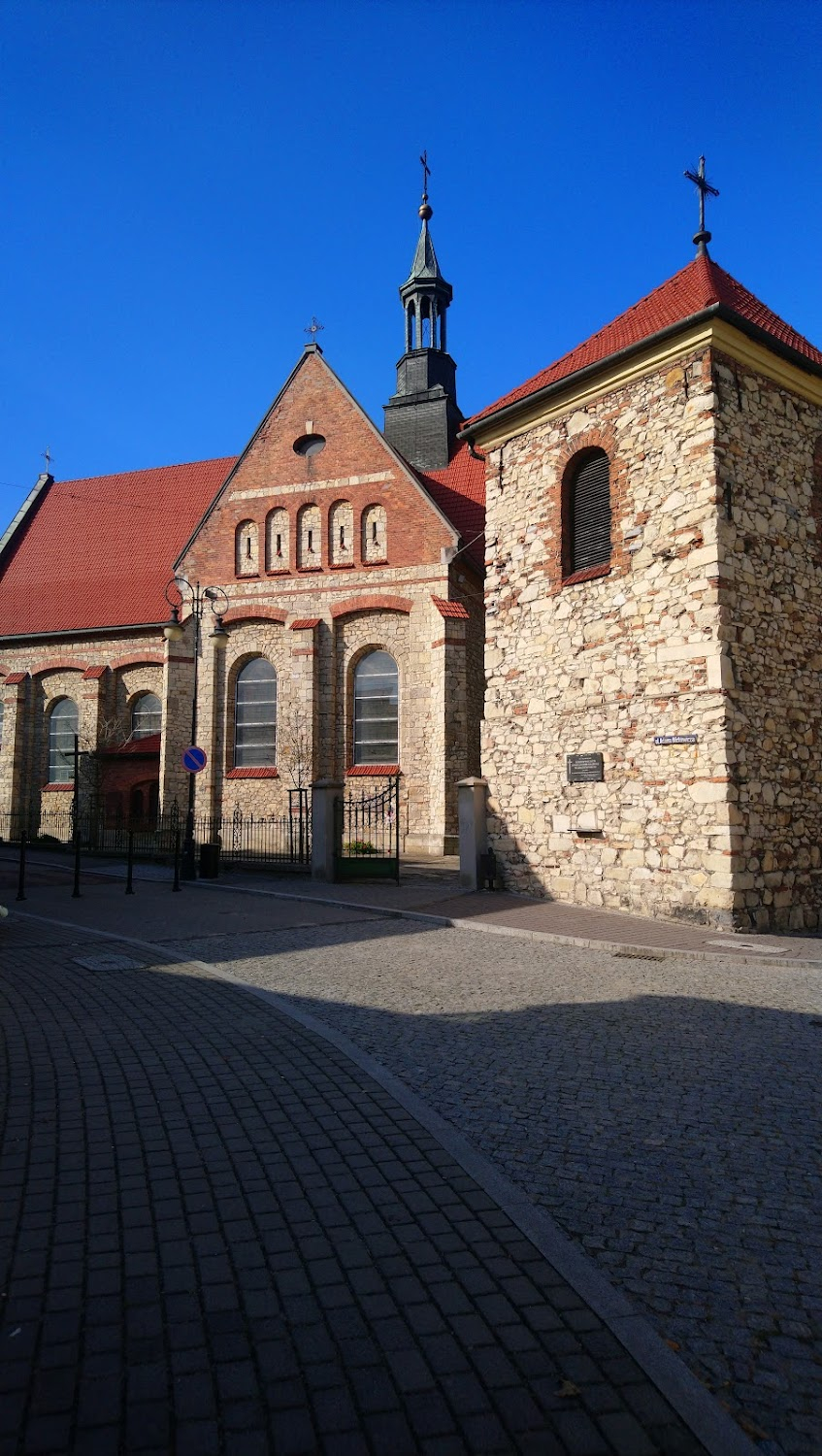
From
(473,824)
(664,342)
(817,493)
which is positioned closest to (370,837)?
(473,824)

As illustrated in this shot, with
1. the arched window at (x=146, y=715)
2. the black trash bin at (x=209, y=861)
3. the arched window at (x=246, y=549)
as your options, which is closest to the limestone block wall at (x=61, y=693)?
the arched window at (x=146, y=715)

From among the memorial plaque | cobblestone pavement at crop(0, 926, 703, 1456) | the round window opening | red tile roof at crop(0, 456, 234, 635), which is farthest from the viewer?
red tile roof at crop(0, 456, 234, 635)

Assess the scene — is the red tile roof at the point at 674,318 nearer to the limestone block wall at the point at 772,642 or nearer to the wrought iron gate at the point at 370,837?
the limestone block wall at the point at 772,642

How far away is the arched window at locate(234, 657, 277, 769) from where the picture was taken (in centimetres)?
2483

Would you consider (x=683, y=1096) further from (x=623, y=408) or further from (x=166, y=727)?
(x=166, y=727)

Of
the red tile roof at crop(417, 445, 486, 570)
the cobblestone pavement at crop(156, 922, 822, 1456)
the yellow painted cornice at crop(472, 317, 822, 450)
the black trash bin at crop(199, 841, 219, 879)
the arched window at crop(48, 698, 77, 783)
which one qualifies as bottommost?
the cobblestone pavement at crop(156, 922, 822, 1456)

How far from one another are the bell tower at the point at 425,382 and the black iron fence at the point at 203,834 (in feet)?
44.4

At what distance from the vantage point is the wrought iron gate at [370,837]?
16953 millimetres

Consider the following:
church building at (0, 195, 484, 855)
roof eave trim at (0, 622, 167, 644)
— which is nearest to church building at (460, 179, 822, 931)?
church building at (0, 195, 484, 855)

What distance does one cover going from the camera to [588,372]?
1348 centimetres

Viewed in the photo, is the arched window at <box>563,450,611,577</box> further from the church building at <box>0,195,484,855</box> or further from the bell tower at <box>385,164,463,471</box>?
the bell tower at <box>385,164,463,471</box>

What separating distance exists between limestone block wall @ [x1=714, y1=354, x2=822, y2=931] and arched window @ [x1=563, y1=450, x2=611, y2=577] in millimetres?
2109

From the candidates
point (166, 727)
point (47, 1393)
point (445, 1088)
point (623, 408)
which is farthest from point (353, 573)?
point (47, 1393)

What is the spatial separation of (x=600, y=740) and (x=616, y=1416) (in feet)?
A: 37.1
